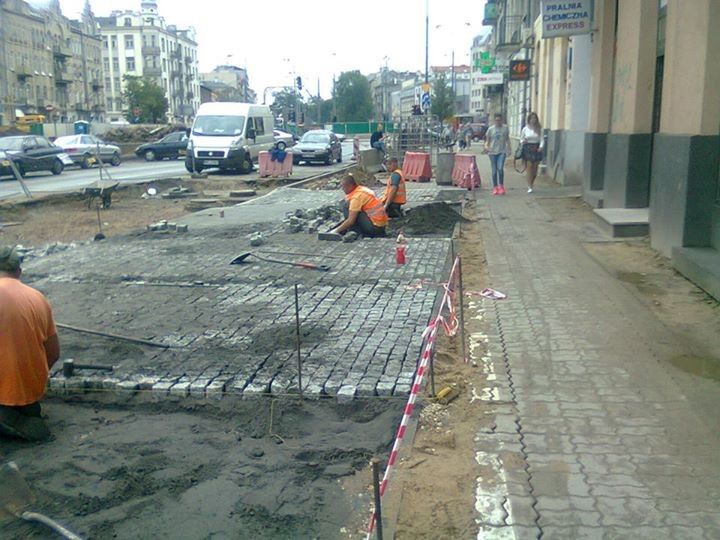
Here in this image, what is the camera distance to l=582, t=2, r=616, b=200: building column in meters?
16.4

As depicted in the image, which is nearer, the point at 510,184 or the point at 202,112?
the point at 510,184

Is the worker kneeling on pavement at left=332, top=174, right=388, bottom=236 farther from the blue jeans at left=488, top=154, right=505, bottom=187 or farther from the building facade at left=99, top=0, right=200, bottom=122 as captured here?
the building facade at left=99, top=0, right=200, bottom=122

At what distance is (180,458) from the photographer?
502 cm

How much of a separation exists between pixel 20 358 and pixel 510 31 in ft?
124

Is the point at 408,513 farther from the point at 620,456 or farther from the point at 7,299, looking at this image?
the point at 7,299

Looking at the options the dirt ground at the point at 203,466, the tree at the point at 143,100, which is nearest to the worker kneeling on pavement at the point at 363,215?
the dirt ground at the point at 203,466

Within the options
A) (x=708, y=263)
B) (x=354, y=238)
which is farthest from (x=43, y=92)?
(x=708, y=263)

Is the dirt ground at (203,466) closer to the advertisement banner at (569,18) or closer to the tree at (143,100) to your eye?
the advertisement banner at (569,18)

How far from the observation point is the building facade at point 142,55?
4537 inches

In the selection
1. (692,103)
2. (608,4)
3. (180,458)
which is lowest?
(180,458)

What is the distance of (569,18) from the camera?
1733cm

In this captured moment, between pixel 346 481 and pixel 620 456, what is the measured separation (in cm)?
170

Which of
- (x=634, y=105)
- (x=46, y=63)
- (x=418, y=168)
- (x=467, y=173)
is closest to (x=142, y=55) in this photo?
(x=46, y=63)

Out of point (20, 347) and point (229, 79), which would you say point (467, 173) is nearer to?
point (20, 347)
